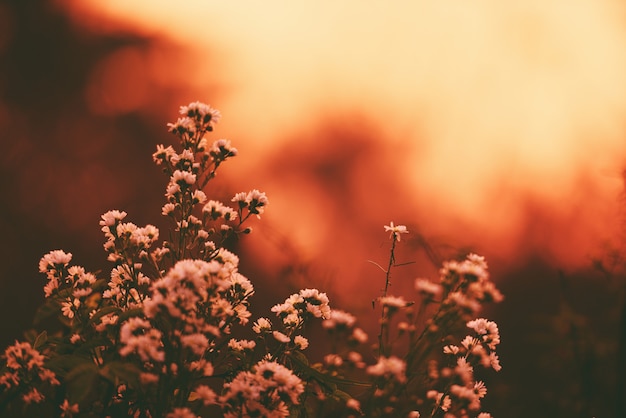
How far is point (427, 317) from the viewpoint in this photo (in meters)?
1.09

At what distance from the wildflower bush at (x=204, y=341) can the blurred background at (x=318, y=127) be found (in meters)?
0.39

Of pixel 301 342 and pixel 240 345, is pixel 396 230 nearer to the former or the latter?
pixel 301 342

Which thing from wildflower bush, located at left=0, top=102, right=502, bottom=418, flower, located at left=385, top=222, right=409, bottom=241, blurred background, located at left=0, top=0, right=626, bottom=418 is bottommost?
wildflower bush, located at left=0, top=102, right=502, bottom=418

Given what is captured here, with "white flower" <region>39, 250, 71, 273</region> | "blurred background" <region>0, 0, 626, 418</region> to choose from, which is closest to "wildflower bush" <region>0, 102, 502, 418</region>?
"white flower" <region>39, 250, 71, 273</region>

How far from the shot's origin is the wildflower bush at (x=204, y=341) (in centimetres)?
91

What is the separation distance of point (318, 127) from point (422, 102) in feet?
1.72

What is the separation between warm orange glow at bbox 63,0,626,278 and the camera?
2.02 metres

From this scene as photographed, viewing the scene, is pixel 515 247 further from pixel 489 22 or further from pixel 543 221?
pixel 489 22

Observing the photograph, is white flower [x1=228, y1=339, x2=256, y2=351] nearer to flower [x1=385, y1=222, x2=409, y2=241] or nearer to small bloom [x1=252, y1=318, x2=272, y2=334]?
small bloom [x1=252, y1=318, x2=272, y2=334]

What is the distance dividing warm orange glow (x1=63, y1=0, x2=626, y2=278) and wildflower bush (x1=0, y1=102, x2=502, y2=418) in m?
0.68

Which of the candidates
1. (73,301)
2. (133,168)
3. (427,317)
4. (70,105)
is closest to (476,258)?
(427,317)

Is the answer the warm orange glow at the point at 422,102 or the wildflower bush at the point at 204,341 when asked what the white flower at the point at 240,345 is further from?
the warm orange glow at the point at 422,102

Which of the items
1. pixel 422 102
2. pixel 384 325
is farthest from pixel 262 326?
pixel 422 102

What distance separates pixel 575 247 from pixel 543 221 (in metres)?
0.39
